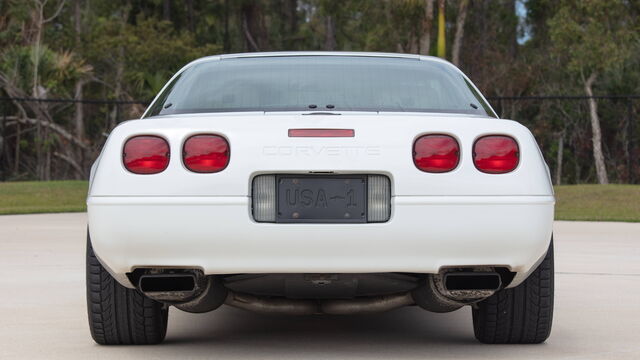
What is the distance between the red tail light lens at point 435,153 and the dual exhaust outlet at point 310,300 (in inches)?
17.8

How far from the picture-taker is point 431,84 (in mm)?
5188

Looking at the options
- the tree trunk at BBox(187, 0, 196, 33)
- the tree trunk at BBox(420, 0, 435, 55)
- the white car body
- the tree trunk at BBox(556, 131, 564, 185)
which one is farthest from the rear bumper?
the tree trunk at BBox(187, 0, 196, 33)

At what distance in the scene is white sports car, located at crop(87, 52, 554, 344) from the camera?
14.1 ft

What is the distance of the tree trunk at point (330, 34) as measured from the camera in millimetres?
46825

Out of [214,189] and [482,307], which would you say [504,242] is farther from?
[214,189]

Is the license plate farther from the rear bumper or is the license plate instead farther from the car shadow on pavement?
the car shadow on pavement

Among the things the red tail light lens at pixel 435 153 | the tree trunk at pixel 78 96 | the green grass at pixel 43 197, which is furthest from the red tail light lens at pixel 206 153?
the tree trunk at pixel 78 96

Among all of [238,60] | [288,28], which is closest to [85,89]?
[288,28]

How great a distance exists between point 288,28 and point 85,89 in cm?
1660

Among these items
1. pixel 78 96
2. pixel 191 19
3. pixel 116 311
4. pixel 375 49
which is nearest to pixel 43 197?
pixel 78 96

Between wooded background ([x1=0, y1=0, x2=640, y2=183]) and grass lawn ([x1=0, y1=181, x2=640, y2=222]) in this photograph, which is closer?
grass lawn ([x1=0, y1=181, x2=640, y2=222])

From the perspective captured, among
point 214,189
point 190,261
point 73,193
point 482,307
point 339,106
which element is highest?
point 339,106

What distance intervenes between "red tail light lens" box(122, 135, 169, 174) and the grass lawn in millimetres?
11224

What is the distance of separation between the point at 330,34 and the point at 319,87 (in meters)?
42.2
